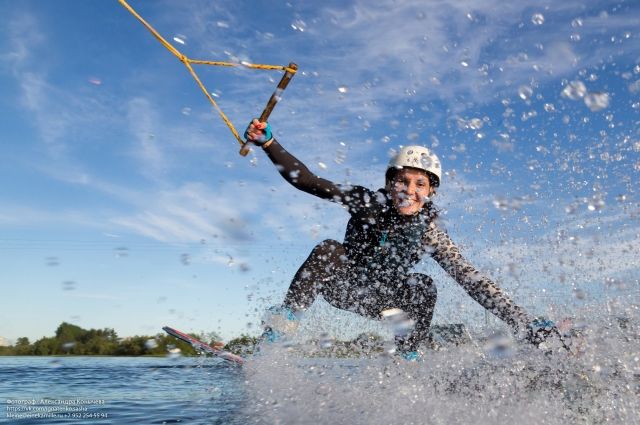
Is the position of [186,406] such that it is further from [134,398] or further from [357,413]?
[357,413]

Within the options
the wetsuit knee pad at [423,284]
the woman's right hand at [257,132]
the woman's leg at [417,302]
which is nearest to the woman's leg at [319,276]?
the woman's leg at [417,302]

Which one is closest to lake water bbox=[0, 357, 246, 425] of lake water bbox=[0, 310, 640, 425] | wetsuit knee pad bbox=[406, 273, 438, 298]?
lake water bbox=[0, 310, 640, 425]

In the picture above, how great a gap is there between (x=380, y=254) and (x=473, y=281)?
3.57 ft


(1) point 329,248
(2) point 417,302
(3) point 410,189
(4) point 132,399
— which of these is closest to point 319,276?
(1) point 329,248

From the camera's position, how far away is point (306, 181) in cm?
609

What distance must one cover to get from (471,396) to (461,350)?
149 cm

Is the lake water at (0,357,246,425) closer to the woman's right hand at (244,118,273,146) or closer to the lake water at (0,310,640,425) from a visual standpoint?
the lake water at (0,310,640,425)

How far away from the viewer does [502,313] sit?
553 cm

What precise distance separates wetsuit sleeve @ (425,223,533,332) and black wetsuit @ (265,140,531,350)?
1 centimetres

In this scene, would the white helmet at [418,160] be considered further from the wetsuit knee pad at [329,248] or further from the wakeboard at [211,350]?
the wakeboard at [211,350]

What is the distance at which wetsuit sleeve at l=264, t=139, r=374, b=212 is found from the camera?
20.0 feet

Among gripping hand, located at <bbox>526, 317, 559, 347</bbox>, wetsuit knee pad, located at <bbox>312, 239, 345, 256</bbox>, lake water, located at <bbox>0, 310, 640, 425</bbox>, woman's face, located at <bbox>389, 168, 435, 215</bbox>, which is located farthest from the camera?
woman's face, located at <bbox>389, 168, 435, 215</bbox>

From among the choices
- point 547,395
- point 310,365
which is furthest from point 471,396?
point 310,365

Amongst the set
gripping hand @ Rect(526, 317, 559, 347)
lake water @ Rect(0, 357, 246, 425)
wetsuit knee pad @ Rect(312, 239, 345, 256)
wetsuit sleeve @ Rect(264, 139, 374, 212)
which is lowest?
lake water @ Rect(0, 357, 246, 425)
